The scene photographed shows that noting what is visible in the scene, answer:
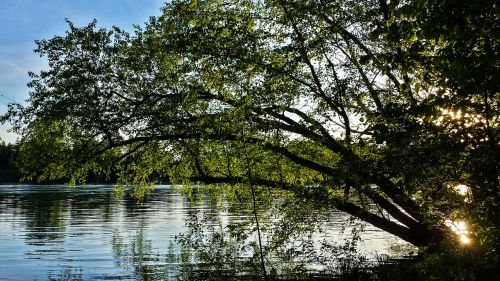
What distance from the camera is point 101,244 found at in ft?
109

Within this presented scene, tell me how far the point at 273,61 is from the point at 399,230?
815cm

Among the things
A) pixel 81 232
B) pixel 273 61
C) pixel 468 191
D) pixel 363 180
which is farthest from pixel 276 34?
pixel 81 232

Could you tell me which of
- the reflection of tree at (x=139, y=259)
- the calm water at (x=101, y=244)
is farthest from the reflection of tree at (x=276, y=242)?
the reflection of tree at (x=139, y=259)

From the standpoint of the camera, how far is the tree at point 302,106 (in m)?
9.47

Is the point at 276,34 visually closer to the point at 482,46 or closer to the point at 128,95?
the point at 128,95

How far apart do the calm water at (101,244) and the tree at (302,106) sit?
3078 mm

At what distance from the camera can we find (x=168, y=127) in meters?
21.3

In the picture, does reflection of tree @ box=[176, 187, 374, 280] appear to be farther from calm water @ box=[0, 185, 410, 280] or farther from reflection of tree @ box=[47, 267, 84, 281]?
reflection of tree @ box=[47, 267, 84, 281]

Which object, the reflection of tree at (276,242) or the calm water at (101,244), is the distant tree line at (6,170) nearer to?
the calm water at (101,244)

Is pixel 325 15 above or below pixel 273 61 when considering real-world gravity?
above

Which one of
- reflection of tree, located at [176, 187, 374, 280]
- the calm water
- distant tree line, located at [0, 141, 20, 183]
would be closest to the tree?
reflection of tree, located at [176, 187, 374, 280]

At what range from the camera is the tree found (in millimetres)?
9469

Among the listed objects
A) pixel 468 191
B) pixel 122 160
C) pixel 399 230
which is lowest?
pixel 399 230

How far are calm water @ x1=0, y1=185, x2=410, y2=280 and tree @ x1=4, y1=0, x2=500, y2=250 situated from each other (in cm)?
308
